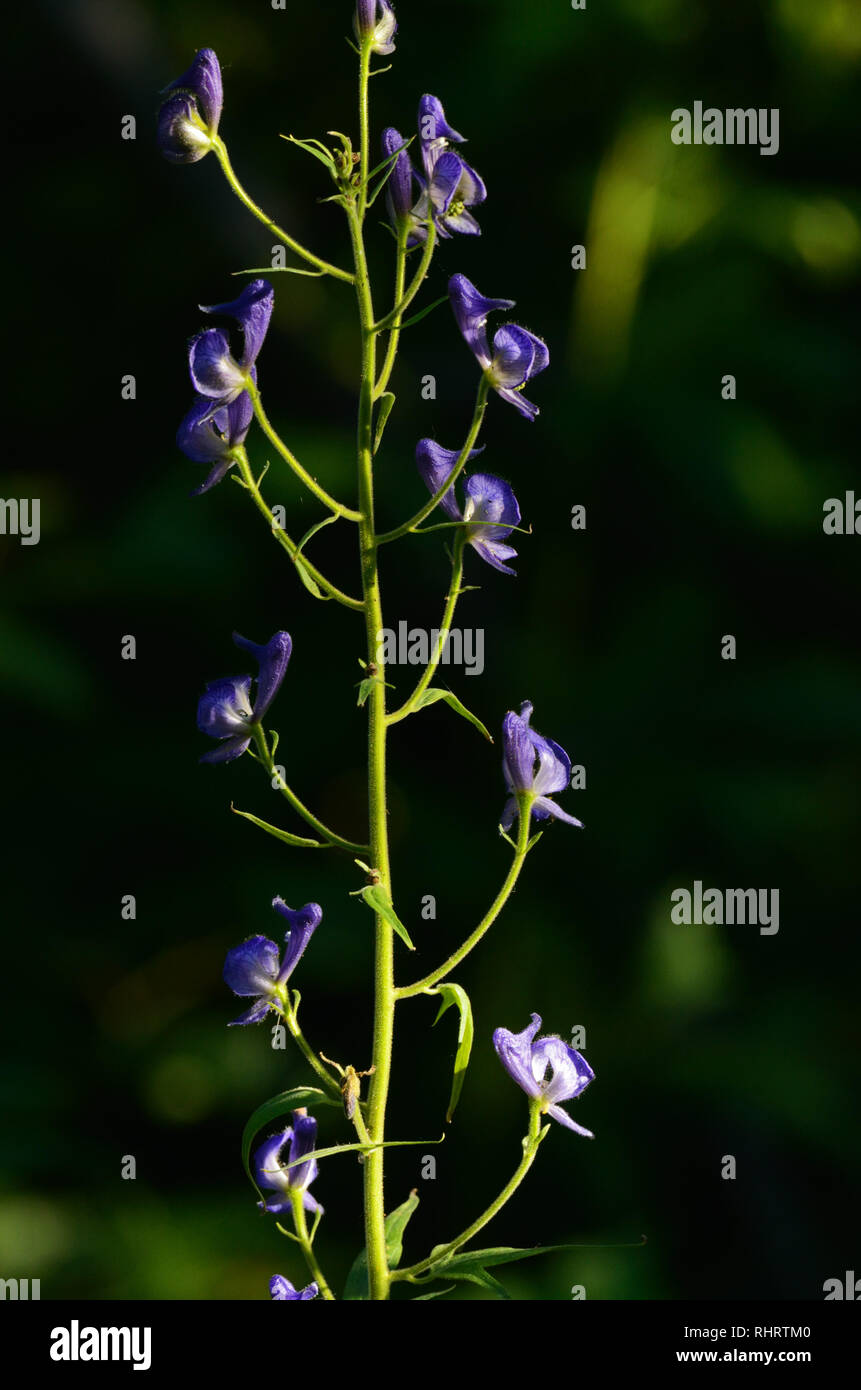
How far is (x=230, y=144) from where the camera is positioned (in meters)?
2.43

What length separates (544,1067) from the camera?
748 millimetres

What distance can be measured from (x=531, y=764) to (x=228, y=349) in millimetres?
244

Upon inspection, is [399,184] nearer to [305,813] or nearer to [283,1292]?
[305,813]

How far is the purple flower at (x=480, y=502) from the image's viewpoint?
776 millimetres

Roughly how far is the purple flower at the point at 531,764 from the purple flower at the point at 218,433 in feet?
0.60

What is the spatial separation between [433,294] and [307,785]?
0.81 m

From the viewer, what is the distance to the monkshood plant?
67cm

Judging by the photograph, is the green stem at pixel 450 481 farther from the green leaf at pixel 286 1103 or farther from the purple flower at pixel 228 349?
the green leaf at pixel 286 1103

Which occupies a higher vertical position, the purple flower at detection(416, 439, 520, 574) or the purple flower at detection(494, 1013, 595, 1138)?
the purple flower at detection(416, 439, 520, 574)

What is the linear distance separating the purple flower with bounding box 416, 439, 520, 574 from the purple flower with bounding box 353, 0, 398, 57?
192 millimetres

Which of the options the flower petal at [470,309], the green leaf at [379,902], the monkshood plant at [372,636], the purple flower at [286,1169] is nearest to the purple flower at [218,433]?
the monkshood plant at [372,636]

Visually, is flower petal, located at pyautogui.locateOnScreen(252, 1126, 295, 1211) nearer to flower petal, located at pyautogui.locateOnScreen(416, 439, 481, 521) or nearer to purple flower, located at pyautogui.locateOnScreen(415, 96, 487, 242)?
flower petal, located at pyautogui.locateOnScreen(416, 439, 481, 521)

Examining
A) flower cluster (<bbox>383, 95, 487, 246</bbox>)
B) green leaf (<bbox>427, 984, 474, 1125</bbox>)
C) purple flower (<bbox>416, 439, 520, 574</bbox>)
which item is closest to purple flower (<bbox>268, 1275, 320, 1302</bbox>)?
green leaf (<bbox>427, 984, 474, 1125</bbox>)

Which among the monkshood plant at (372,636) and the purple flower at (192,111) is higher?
the purple flower at (192,111)
